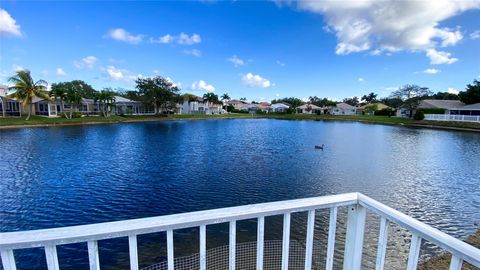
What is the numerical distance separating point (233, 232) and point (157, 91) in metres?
54.2

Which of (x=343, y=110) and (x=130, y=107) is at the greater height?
(x=343, y=110)

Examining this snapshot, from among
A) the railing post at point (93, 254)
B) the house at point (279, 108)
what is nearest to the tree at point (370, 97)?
the house at point (279, 108)

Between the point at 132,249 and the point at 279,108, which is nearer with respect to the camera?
the point at 132,249

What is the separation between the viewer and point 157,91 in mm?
51875

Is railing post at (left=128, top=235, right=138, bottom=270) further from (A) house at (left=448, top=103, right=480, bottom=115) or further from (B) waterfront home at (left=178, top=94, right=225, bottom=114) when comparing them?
(B) waterfront home at (left=178, top=94, right=225, bottom=114)

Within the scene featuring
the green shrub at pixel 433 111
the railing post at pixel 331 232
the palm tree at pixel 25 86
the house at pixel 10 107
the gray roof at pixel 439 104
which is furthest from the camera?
the gray roof at pixel 439 104

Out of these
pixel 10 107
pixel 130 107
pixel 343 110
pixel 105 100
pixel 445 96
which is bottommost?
pixel 10 107

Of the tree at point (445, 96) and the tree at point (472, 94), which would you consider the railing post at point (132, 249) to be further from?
the tree at point (445, 96)

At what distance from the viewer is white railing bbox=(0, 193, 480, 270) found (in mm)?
1235

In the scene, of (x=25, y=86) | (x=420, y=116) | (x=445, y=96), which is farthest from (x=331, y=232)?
(x=445, y=96)

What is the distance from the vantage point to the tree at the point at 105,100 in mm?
43188

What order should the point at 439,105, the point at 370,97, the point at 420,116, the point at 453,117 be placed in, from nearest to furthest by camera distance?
the point at 453,117 → the point at 420,116 → the point at 439,105 → the point at 370,97

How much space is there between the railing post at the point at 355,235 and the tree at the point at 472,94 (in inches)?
2567

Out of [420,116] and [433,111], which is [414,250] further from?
[433,111]
